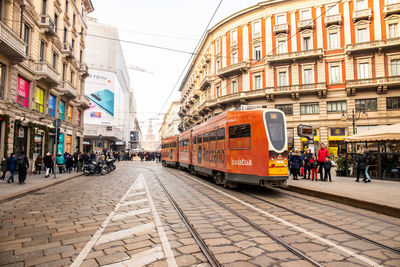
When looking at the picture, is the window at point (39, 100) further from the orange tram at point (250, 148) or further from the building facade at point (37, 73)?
the orange tram at point (250, 148)

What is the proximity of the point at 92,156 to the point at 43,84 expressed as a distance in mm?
6370

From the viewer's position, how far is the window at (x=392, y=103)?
23.7 meters

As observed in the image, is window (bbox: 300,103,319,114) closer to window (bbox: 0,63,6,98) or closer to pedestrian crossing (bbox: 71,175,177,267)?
pedestrian crossing (bbox: 71,175,177,267)

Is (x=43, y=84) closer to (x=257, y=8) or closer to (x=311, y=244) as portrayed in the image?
(x=311, y=244)

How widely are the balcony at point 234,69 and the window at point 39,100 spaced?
20.0 meters

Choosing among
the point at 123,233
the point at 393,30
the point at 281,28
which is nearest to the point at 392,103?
the point at 393,30

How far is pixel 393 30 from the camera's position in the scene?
24172 millimetres

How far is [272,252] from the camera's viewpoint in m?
3.34

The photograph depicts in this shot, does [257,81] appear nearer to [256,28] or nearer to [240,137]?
[256,28]

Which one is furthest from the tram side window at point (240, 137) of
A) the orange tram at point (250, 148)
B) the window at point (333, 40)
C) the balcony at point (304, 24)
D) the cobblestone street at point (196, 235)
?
the window at point (333, 40)

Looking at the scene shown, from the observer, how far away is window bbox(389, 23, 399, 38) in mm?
24062

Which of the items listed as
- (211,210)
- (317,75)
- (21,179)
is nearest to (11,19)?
(21,179)

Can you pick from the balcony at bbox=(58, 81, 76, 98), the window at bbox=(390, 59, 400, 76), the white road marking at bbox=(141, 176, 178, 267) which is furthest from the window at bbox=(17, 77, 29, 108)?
the window at bbox=(390, 59, 400, 76)

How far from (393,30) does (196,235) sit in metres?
30.2
